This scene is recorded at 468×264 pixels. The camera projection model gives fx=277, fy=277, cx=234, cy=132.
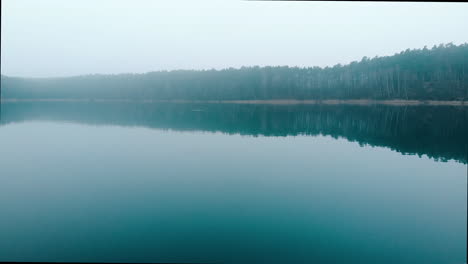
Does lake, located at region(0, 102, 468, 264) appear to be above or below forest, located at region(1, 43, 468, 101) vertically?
below

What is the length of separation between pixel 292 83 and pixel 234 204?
81.8 metres

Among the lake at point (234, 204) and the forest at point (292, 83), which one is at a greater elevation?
the forest at point (292, 83)

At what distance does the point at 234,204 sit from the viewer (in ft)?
27.1

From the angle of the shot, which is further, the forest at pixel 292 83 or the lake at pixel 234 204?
the forest at pixel 292 83

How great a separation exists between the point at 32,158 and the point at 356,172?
51.4ft

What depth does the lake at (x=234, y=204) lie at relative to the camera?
19.4 ft

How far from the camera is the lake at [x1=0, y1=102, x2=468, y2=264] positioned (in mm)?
5902

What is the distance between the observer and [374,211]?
7.89 m

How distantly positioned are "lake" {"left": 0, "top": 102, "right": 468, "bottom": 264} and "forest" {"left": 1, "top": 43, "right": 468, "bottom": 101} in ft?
199

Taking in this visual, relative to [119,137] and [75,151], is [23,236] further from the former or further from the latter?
[119,137]

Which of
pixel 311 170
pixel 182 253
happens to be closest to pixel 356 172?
pixel 311 170

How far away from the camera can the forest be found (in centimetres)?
6612

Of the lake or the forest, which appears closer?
the lake

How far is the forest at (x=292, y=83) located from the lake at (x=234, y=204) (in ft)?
199
